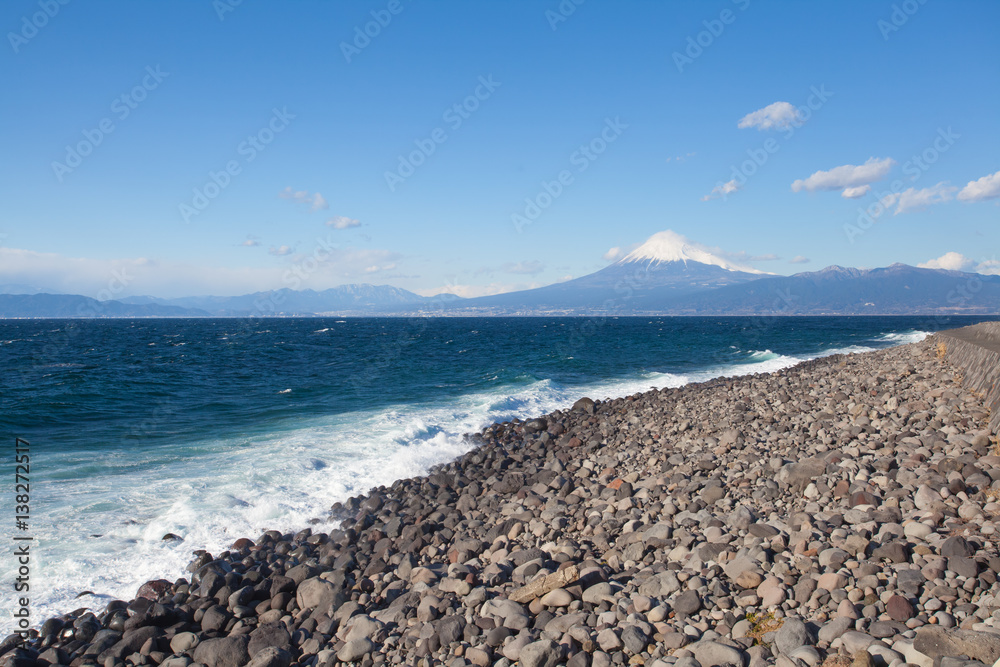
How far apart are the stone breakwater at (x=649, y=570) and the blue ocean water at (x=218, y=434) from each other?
1064 millimetres

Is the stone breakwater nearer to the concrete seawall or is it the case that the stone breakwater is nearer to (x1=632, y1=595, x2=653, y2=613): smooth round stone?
(x1=632, y1=595, x2=653, y2=613): smooth round stone

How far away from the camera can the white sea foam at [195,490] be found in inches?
313

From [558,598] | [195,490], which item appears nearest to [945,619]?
[558,598]

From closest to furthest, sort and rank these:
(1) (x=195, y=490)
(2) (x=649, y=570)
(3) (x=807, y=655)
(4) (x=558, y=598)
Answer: (3) (x=807, y=655) < (4) (x=558, y=598) < (2) (x=649, y=570) < (1) (x=195, y=490)

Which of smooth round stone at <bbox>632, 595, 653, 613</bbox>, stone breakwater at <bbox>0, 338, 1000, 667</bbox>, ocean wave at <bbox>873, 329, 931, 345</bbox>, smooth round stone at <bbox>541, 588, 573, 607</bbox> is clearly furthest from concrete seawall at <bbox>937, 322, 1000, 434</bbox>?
ocean wave at <bbox>873, 329, 931, 345</bbox>

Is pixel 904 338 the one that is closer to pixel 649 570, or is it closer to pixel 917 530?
pixel 917 530

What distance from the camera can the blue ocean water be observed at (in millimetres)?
8719

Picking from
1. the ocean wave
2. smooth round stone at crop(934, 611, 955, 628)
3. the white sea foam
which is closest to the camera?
smooth round stone at crop(934, 611, 955, 628)

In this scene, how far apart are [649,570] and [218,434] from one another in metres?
14.5

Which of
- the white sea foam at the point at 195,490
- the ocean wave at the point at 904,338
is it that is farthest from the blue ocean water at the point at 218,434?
the ocean wave at the point at 904,338

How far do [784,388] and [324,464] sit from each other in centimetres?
1269

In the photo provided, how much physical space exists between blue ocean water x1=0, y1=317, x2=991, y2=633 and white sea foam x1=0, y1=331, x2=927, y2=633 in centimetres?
3

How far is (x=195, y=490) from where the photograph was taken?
1099 cm

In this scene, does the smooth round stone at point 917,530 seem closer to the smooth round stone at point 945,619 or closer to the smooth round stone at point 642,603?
the smooth round stone at point 945,619
